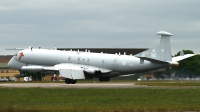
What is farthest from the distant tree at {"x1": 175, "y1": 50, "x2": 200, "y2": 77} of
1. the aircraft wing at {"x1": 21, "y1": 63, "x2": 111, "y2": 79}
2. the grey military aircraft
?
the aircraft wing at {"x1": 21, "y1": 63, "x2": 111, "y2": 79}

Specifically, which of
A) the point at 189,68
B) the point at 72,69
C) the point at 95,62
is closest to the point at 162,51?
the point at 95,62

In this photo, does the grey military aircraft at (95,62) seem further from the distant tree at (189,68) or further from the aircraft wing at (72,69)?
the distant tree at (189,68)

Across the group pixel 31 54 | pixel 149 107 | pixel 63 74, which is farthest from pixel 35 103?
pixel 31 54

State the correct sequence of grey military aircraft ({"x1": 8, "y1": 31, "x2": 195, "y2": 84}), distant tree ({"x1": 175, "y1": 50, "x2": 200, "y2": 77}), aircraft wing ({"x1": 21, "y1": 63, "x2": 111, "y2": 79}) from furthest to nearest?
distant tree ({"x1": 175, "y1": 50, "x2": 200, "y2": 77}), aircraft wing ({"x1": 21, "y1": 63, "x2": 111, "y2": 79}), grey military aircraft ({"x1": 8, "y1": 31, "x2": 195, "y2": 84})

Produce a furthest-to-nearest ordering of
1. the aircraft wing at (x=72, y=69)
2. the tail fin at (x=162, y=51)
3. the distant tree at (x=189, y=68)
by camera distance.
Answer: the distant tree at (x=189, y=68) < the aircraft wing at (x=72, y=69) < the tail fin at (x=162, y=51)

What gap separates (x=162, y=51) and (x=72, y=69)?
13.3m

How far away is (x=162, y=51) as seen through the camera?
3127 inches

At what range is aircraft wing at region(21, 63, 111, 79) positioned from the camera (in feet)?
262

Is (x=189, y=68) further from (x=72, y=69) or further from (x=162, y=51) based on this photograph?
(x=72, y=69)

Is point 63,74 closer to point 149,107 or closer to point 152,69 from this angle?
point 152,69

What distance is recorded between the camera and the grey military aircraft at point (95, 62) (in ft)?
260

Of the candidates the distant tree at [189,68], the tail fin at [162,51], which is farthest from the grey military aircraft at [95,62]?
the distant tree at [189,68]

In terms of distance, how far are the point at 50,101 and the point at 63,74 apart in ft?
135

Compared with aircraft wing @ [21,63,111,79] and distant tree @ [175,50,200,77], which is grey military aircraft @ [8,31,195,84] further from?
distant tree @ [175,50,200,77]
